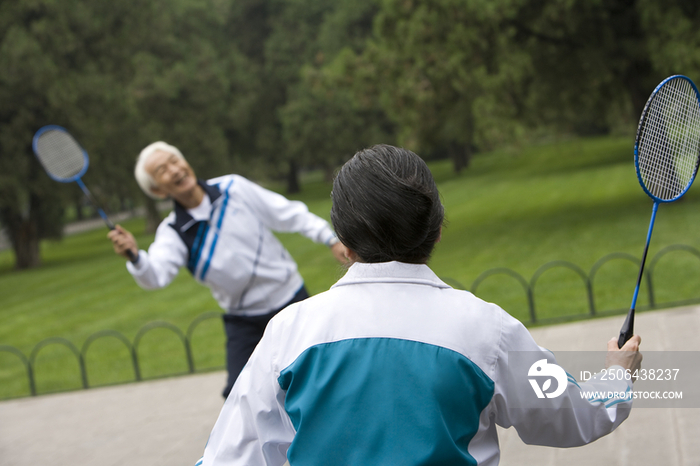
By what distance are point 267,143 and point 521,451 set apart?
39816mm

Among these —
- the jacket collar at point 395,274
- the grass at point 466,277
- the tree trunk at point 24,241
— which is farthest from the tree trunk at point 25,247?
the jacket collar at point 395,274

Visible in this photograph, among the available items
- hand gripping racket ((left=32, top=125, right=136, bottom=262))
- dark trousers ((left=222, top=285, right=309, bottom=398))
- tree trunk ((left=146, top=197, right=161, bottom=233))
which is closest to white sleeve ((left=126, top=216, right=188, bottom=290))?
Result: dark trousers ((left=222, top=285, right=309, bottom=398))

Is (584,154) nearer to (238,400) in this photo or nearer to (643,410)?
(643,410)

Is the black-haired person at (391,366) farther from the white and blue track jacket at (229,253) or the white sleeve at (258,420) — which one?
the white and blue track jacket at (229,253)

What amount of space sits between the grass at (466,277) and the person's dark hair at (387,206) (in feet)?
0.83

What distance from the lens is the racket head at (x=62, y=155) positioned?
19.7ft

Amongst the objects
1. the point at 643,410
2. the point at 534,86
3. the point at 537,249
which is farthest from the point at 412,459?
the point at 534,86

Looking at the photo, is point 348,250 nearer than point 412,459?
No

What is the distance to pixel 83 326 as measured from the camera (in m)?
13.0

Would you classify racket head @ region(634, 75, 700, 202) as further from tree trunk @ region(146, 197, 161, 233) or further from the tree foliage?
tree trunk @ region(146, 197, 161, 233)

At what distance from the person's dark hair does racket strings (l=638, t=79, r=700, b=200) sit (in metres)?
1.25

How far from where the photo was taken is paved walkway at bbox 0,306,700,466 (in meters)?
4.11

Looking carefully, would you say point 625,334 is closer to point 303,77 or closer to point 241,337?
point 241,337

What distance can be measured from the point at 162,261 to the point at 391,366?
2.83 metres
